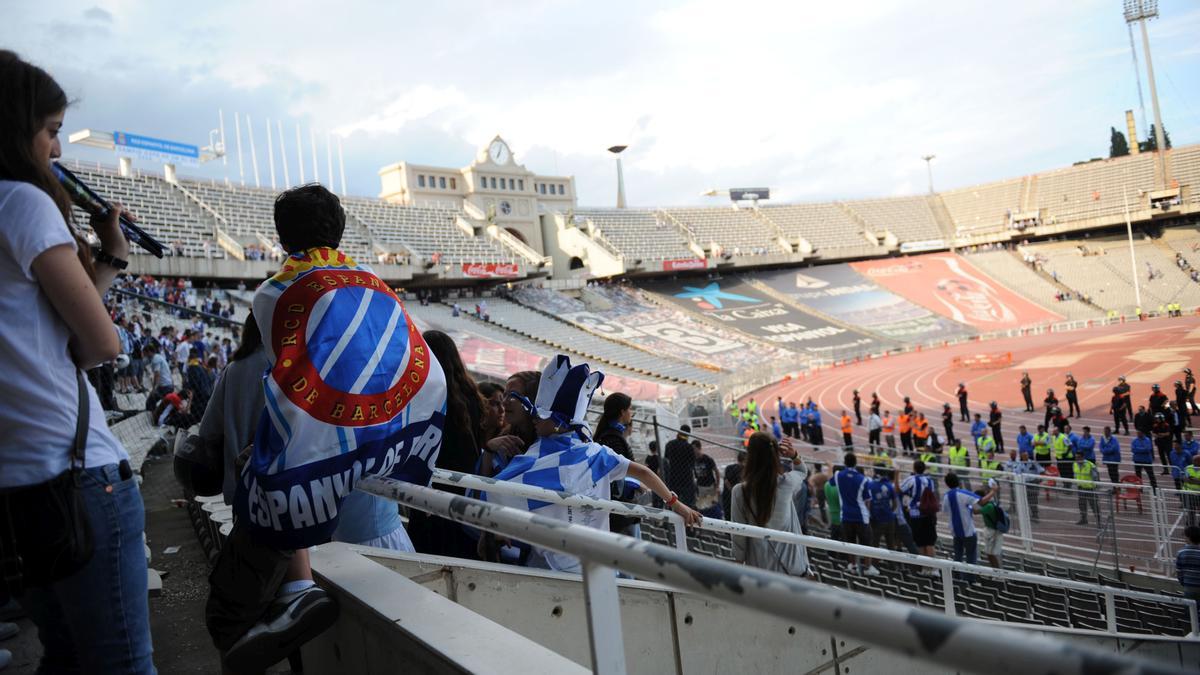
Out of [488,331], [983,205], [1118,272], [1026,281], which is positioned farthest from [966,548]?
[983,205]

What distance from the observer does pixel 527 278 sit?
49.5 m

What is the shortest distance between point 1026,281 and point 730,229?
20251mm

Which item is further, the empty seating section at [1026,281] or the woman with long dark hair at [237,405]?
the empty seating section at [1026,281]

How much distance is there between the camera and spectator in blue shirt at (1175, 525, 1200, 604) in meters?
7.82

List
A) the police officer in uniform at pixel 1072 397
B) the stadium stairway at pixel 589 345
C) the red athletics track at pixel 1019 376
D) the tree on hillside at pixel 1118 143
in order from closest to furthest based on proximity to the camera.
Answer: the police officer in uniform at pixel 1072 397
the red athletics track at pixel 1019 376
the stadium stairway at pixel 589 345
the tree on hillside at pixel 1118 143

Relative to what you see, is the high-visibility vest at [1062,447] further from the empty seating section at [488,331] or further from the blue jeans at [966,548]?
the empty seating section at [488,331]

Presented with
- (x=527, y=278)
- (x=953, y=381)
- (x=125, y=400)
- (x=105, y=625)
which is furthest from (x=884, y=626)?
(x=527, y=278)

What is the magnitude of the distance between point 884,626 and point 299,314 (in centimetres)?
167

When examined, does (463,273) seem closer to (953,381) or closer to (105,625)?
(953,381)

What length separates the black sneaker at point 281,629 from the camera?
2.04 m

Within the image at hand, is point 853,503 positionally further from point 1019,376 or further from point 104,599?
point 1019,376

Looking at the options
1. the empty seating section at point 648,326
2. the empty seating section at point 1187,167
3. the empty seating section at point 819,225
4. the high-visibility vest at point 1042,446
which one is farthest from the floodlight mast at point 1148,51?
the high-visibility vest at point 1042,446

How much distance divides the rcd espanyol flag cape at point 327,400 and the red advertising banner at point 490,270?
41.7 meters

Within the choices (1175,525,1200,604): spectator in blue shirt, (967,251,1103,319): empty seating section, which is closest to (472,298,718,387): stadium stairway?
(1175,525,1200,604): spectator in blue shirt
